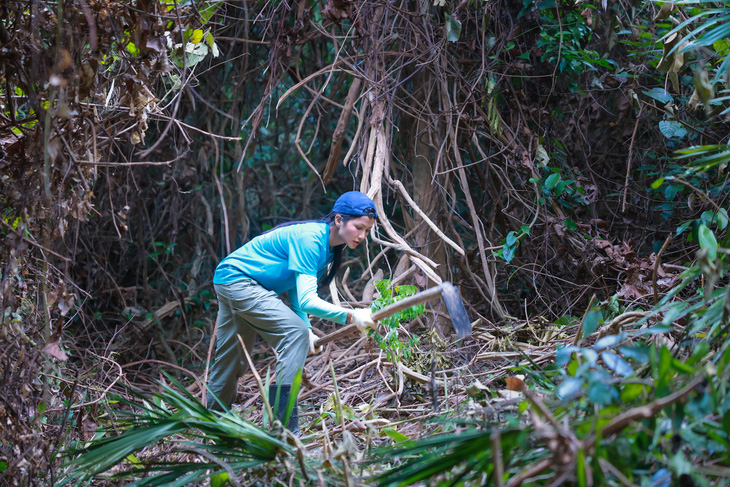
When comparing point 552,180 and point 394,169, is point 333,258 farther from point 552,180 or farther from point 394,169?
point 552,180

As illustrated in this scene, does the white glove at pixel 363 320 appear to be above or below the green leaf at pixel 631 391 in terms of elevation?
below

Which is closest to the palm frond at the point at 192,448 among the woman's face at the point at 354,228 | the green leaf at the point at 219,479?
the green leaf at the point at 219,479

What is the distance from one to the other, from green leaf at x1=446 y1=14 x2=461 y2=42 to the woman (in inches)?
49.8

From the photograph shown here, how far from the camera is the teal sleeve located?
9.61ft

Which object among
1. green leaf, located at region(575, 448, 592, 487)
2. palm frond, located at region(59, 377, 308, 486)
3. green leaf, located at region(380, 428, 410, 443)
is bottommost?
green leaf, located at region(380, 428, 410, 443)

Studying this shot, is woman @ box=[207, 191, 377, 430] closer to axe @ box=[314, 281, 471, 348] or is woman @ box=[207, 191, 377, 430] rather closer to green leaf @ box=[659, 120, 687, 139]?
axe @ box=[314, 281, 471, 348]

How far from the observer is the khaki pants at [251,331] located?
3135 millimetres

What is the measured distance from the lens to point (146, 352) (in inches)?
194

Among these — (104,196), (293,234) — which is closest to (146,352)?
(104,196)

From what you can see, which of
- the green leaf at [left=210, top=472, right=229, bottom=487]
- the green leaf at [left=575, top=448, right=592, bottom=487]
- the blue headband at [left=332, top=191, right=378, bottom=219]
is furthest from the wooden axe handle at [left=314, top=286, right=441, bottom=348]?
the green leaf at [left=575, top=448, right=592, bottom=487]

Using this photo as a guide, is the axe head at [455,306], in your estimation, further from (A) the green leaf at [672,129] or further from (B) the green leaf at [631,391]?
(A) the green leaf at [672,129]

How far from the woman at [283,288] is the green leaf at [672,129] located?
2.00 m

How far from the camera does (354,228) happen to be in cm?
312

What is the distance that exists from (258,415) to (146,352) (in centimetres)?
171
